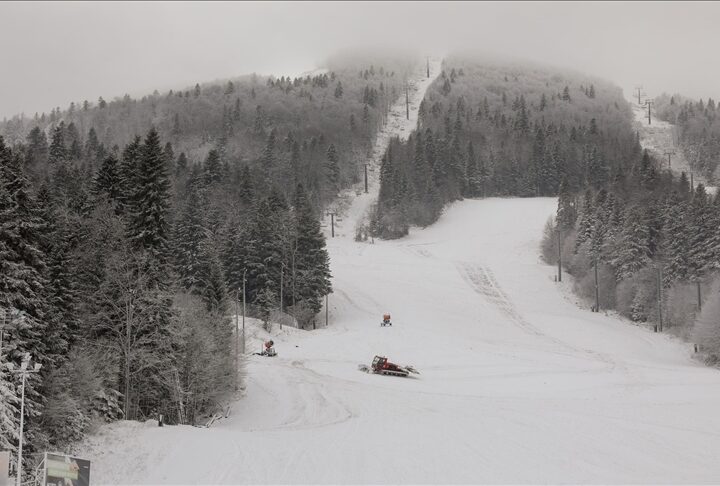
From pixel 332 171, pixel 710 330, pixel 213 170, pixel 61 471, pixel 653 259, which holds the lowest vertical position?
pixel 710 330

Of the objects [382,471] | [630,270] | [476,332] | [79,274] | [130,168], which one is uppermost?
[130,168]

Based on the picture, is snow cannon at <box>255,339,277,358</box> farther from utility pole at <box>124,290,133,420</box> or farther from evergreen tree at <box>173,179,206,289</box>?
utility pole at <box>124,290,133,420</box>

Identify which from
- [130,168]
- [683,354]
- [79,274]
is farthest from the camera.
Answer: [683,354]

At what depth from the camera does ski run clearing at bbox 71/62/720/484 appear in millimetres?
19703

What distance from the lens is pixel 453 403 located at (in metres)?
33.7

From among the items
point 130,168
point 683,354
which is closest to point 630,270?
point 683,354

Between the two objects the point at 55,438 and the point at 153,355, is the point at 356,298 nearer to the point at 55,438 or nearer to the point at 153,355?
the point at 153,355

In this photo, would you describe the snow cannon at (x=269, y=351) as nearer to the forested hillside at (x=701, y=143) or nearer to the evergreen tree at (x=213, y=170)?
the evergreen tree at (x=213, y=170)

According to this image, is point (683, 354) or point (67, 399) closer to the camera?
point (67, 399)

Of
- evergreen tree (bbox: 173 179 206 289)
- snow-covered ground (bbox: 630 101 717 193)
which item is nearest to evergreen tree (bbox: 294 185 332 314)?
evergreen tree (bbox: 173 179 206 289)

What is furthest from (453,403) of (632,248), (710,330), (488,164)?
(488,164)

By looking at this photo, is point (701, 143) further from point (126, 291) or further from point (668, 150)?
point (126, 291)

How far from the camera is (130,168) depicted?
4266 cm

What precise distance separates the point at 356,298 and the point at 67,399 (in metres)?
54.5
